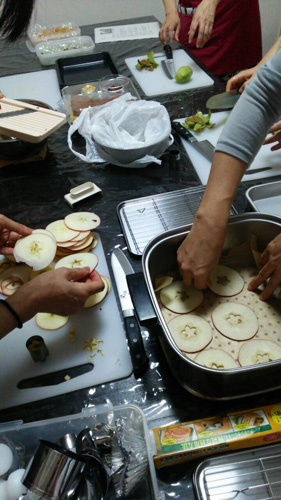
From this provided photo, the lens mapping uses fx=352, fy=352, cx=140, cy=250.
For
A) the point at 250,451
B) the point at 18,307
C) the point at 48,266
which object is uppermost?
the point at 18,307

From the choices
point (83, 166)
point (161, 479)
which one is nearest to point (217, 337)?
point (161, 479)

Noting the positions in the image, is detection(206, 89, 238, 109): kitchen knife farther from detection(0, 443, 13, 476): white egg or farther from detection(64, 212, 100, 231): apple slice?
detection(0, 443, 13, 476): white egg

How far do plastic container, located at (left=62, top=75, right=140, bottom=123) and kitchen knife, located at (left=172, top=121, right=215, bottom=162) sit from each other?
343 mm

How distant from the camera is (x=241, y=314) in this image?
3.09 feet

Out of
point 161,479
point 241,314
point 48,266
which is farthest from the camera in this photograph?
point 48,266

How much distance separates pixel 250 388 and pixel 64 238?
2.26 feet

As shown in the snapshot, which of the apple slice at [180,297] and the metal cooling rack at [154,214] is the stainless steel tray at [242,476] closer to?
the apple slice at [180,297]

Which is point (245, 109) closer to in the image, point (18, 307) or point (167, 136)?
point (167, 136)

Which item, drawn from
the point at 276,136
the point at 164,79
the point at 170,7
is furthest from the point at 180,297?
the point at 170,7

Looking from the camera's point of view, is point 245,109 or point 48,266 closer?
point 245,109

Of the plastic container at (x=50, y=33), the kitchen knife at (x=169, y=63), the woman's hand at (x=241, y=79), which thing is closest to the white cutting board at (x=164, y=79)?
the kitchen knife at (x=169, y=63)

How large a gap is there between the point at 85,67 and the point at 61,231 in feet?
4.72

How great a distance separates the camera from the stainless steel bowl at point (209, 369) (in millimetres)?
675

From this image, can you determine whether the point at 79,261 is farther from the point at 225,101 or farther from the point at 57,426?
the point at 225,101
